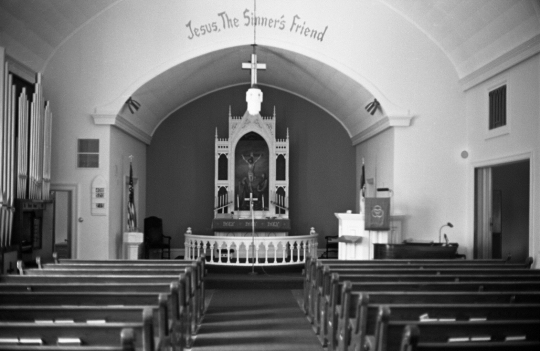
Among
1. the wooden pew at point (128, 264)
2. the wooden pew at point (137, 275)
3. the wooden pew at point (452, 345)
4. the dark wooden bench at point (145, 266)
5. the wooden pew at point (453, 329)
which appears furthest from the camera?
the wooden pew at point (128, 264)

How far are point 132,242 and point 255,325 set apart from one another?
14.3 ft

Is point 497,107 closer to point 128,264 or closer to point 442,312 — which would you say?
point 442,312

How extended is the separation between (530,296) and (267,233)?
27.6 feet

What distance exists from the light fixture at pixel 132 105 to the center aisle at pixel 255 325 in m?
3.92

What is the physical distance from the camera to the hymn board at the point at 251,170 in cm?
1309

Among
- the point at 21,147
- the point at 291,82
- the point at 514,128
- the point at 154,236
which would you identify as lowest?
Result: the point at 154,236

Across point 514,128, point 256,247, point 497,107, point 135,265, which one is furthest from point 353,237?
point 135,265

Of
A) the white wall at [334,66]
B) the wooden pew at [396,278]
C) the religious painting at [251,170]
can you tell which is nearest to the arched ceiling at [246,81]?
the white wall at [334,66]

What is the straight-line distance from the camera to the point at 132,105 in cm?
1011

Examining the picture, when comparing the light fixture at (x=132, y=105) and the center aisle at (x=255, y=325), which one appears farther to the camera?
the light fixture at (x=132, y=105)

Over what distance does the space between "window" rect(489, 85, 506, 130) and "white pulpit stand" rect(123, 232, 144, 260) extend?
6.63m

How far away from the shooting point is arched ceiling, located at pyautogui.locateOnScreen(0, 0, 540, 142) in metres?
7.87

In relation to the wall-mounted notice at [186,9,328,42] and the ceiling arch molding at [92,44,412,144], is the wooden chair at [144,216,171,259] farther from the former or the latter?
the wall-mounted notice at [186,9,328,42]

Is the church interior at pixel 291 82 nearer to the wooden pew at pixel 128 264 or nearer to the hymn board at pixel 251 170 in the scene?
the wooden pew at pixel 128 264
